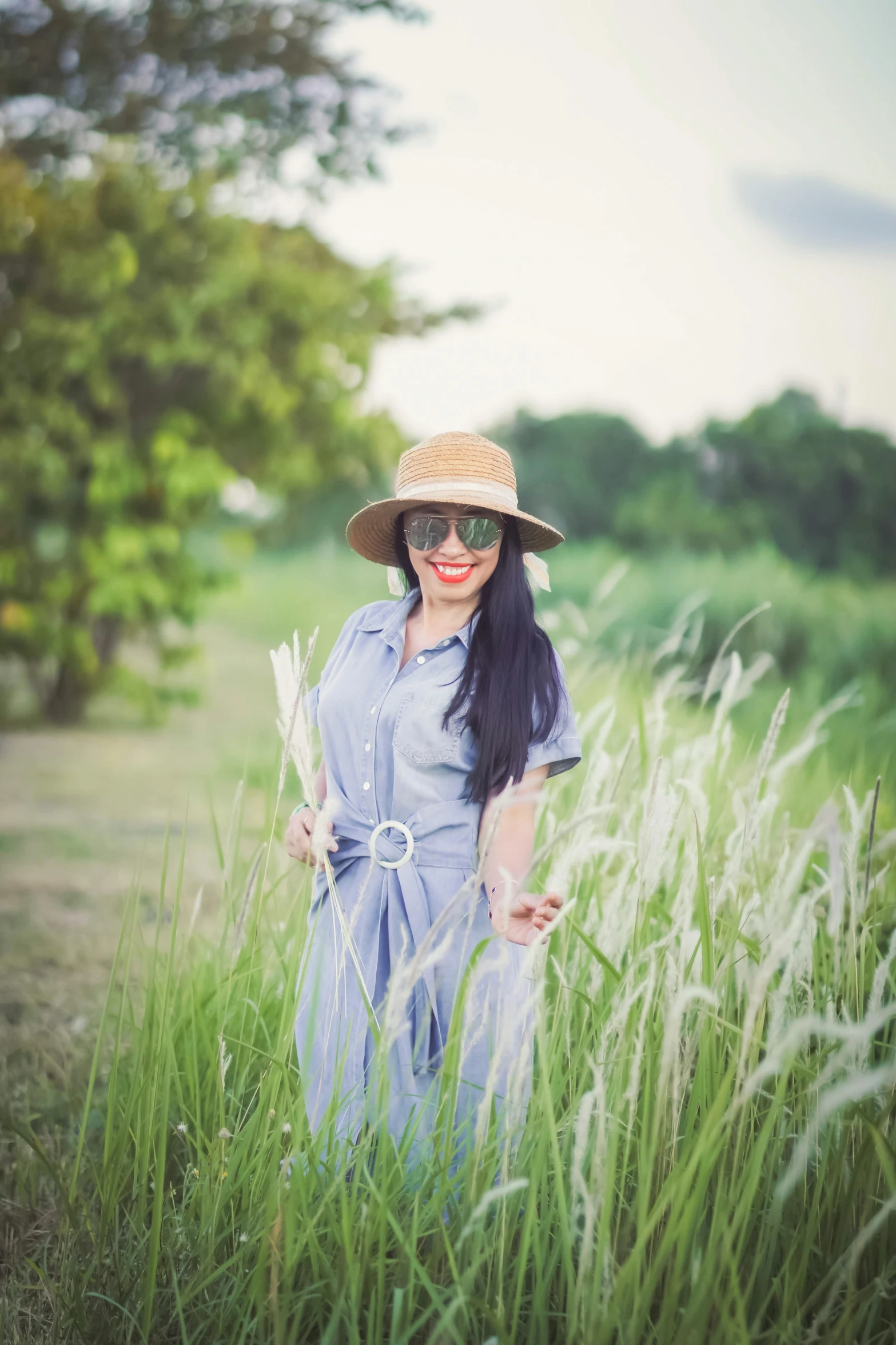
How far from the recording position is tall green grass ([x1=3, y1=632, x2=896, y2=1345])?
127cm

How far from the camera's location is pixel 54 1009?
3117 millimetres

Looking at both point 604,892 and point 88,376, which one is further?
point 88,376

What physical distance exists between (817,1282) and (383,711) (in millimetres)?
1078

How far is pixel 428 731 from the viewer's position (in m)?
1.76

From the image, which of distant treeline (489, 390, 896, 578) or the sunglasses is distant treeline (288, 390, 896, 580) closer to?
distant treeline (489, 390, 896, 578)

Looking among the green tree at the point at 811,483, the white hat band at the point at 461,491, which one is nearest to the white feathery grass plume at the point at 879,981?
the white hat band at the point at 461,491

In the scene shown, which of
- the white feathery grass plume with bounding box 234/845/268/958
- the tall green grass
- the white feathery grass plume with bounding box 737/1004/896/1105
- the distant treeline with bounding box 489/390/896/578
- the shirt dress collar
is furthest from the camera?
the distant treeline with bounding box 489/390/896/578

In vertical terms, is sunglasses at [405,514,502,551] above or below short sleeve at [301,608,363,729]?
above

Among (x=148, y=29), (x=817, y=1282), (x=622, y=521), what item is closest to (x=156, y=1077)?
(x=817, y=1282)

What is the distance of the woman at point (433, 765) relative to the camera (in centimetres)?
173

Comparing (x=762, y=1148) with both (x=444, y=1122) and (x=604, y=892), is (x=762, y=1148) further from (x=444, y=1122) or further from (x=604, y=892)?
(x=604, y=892)

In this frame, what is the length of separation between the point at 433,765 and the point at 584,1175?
0.67m

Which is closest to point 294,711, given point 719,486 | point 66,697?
point 66,697

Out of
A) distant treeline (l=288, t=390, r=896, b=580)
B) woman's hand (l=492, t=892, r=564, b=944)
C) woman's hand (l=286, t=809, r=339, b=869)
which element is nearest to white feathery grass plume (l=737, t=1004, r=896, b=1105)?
woman's hand (l=492, t=892, r=564, b=944)
